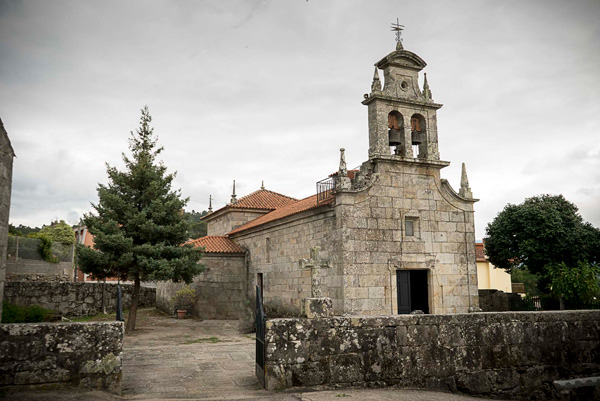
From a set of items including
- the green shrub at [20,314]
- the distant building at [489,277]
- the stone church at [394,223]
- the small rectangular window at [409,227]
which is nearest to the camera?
the green shrub at [20,314]

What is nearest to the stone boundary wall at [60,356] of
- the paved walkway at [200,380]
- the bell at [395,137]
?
the paved walkway at [200,380]

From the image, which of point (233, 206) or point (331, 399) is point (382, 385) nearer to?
point (331, 399)

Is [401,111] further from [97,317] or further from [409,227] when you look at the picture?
[97,317]

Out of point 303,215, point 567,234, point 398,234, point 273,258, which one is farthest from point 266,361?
point 567,234

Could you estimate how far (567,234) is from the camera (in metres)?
24.5

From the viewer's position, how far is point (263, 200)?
27.0 m

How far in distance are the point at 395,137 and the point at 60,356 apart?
12.4 m

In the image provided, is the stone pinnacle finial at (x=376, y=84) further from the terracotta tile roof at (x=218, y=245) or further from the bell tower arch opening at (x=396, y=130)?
the terracotta tile roof at (x=218, y=245)

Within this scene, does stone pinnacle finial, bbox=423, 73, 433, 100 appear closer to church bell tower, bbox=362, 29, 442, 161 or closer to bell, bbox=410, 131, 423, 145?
church bell tower, bbox=362, 29, 442, 161

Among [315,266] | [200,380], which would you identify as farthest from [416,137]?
[200,380]

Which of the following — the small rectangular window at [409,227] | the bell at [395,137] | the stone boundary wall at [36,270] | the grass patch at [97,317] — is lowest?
the grass patch at [97,317]

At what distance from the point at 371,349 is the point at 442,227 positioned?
9446 mm

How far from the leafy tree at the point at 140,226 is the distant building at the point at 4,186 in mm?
8993

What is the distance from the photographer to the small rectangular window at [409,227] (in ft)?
49.0
